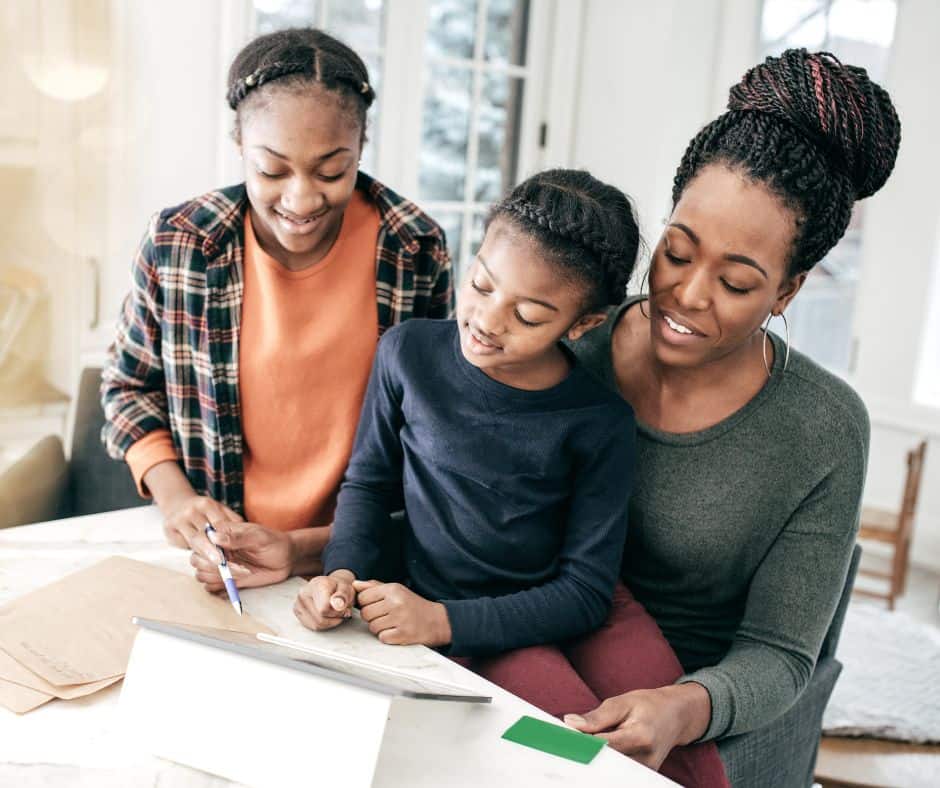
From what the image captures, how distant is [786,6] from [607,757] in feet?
12.4

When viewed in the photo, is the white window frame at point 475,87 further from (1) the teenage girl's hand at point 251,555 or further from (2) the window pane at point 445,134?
(1) the teenage girl's hand at point 251,555

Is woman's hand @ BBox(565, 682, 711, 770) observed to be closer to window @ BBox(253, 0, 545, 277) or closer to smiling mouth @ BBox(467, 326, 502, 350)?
smiling mouth @ BBox(467, 326, 502, 350)

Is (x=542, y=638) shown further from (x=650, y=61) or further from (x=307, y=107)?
(x=650, y=61)

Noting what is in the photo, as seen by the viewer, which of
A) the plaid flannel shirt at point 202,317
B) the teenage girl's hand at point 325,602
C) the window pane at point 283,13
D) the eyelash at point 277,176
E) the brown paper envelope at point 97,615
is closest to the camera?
the brown paper envelope at point 97,615

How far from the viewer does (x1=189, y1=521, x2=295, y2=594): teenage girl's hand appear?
1.16 m

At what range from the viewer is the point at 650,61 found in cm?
409

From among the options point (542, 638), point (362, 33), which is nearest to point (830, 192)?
point (542, 638)

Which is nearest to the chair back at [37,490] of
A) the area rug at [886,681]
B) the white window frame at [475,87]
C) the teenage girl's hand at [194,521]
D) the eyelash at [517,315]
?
the teenage girl's hand at [194,521]

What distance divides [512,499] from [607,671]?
23cm

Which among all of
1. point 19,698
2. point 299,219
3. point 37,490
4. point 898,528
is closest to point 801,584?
point 299,219

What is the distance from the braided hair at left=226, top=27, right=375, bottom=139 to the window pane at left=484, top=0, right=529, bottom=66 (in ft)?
9.61

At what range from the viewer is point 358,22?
356 cm

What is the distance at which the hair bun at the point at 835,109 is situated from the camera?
3.88ft

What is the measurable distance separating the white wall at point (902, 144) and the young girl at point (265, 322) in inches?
92.4
